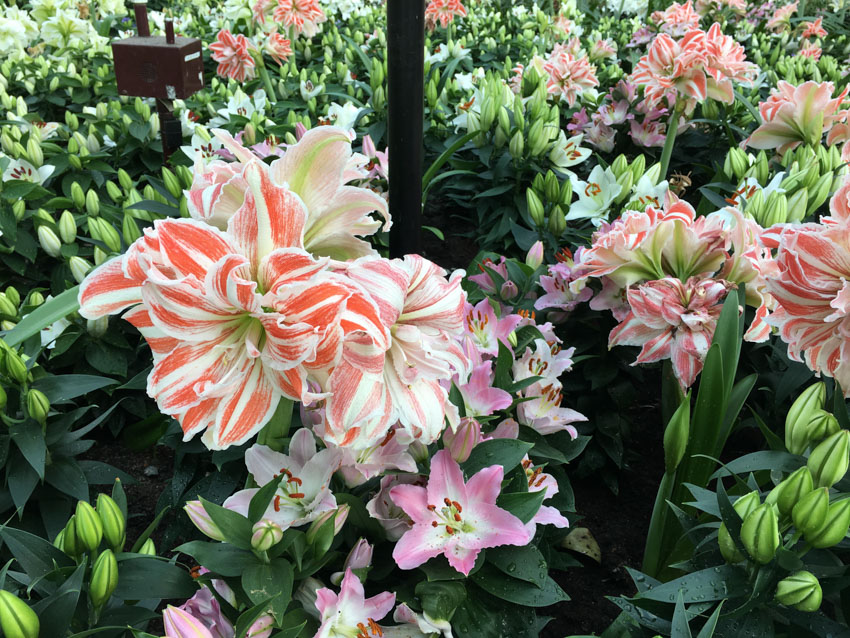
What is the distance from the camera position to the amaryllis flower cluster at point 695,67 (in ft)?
6.74

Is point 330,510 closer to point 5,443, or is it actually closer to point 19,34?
point 5,443

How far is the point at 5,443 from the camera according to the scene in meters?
1.26

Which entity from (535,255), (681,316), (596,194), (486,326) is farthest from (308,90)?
(681,316)

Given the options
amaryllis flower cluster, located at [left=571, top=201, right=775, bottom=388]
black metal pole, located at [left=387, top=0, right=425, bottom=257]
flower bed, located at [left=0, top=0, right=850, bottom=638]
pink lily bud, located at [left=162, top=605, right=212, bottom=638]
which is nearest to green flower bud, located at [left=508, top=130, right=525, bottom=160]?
flower bed, located at [left=0, top=0, right=850, bottom=638]

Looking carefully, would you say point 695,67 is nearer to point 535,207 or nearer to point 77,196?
point 535,207

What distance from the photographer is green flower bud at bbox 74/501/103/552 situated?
0.83 metres

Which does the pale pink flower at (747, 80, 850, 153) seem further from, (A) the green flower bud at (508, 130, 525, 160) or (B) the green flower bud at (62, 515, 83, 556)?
(B) the green flower bud at (62, 515, 83, 556)

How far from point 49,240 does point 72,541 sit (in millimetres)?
1212

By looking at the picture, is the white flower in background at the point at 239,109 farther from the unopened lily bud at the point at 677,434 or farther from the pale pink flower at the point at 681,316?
the unopened lily bud at the point at 677,434

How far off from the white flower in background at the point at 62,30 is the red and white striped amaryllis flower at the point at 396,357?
370 cm

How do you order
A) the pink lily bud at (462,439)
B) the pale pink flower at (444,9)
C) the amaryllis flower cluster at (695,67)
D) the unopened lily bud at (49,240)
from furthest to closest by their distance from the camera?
the pale pink flower at (444,9) < the amaryllis flower cluster at (695,67) < the unopened lily bud at (49,240) < the pink lily bud at (462,439)

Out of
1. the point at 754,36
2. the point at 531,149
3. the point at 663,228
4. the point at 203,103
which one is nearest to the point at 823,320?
the point at 663,228

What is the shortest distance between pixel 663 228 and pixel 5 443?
1.30 meters

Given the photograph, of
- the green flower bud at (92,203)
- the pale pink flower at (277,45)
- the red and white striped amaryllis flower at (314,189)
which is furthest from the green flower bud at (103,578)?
the pale pink flower at (277,45)
